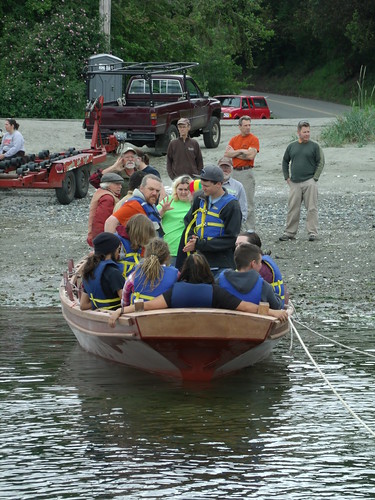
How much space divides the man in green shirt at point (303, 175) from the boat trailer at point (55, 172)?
552 cm

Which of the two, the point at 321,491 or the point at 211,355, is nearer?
the point at 321,491

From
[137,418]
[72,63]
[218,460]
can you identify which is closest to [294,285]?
[137,418]

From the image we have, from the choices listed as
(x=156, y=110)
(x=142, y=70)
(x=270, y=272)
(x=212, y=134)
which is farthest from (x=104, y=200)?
(x=212, y=134)

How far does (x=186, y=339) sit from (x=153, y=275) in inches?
23.4

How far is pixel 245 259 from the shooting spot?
9.51m

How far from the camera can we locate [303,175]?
1666 cm

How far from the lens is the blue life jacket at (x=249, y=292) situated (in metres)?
9.54

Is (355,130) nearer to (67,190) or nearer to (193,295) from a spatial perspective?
(67,190)

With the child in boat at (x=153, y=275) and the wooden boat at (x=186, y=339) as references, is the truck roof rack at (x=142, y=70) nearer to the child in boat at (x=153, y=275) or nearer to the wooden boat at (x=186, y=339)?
the wooden boat at (x=186, y=339)

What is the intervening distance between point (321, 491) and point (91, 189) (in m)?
17.6

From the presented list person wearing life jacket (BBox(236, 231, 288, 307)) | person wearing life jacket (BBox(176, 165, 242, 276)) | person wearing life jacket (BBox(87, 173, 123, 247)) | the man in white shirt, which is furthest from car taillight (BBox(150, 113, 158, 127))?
person wearing life jacket (BBox(236, 231, 288, 307))

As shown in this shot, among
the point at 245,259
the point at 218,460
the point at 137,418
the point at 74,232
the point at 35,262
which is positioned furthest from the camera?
the point at 74,232

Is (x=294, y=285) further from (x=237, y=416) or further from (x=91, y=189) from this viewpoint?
(x=91, y=189)

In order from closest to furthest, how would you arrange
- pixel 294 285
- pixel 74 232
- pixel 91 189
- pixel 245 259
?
pixel 245 259 < pixel 294 285 < pixel 74 232 < pixel 91 189
